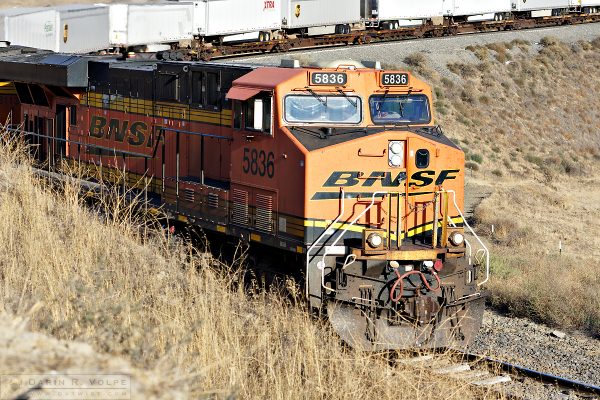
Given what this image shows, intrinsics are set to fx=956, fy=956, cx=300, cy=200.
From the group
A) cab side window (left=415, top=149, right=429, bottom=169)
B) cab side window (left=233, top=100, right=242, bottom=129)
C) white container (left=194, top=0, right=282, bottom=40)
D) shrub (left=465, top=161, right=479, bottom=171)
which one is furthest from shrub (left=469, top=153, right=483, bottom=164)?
cab side window (left=415, top=149, right=429, bottom=169)

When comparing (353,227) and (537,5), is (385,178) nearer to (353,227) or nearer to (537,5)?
(353,227)

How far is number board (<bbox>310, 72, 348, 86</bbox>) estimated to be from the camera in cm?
1191

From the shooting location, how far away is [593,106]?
4591cm

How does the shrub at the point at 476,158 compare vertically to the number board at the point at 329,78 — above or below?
below

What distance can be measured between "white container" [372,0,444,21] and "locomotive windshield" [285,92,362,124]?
1445 inches

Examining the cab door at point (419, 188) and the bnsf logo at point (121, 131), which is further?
the bnsf logo at point (121, 131)

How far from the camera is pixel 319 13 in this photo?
46938 millimetres

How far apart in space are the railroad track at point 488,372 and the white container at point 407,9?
38373mm

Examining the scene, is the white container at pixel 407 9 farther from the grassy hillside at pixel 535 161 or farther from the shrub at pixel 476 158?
the shrub at pixel 476 158

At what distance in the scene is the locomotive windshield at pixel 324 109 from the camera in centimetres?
1185

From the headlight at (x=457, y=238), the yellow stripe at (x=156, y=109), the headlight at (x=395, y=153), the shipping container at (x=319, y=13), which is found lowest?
the headlight at (x=457, y=238)

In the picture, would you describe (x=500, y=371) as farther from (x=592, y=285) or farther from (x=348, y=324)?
(x=592, y=285)

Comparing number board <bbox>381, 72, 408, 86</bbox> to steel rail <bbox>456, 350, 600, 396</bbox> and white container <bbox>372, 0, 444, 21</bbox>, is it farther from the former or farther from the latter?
white container <bbox>372, 0, 444, 21</bbox>

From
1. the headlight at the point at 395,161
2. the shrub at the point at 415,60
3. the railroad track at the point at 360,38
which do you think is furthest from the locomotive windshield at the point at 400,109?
the shrub at the point at 415,60
